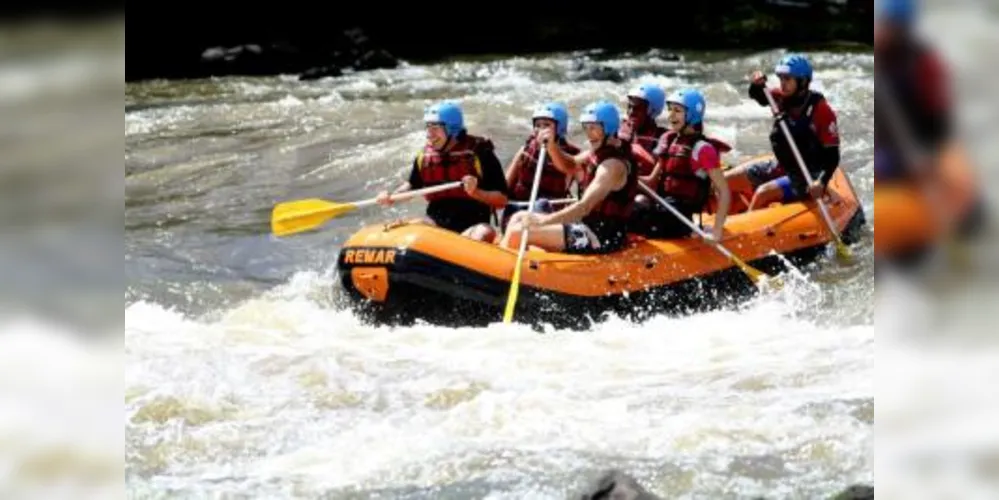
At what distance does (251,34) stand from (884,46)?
60.1 feet

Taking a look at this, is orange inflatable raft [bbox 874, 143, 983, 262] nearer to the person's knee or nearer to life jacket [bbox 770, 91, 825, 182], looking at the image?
the person's knee

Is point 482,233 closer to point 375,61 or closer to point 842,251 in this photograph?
point 842,251

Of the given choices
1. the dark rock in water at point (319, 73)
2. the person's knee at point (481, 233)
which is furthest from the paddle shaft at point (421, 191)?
the dark rock in water at point (319, 73)

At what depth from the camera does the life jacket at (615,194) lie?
625 centimetres

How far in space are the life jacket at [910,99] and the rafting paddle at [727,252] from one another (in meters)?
5.43

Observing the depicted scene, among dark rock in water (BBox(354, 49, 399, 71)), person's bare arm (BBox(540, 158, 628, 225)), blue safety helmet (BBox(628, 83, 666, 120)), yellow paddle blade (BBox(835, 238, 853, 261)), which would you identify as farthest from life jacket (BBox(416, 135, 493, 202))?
dark rock in water (BBox(354, 49, 399, 71))

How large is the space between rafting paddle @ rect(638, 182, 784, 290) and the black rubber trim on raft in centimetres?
43

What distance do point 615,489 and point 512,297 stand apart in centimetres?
269

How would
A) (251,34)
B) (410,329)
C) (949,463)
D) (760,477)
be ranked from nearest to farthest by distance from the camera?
(949,463), (760,477), (410,329), (251,34)

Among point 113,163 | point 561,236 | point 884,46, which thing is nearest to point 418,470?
point 561,236

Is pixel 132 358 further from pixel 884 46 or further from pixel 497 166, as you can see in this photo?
pixel 884 46

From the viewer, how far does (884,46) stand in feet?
3.66

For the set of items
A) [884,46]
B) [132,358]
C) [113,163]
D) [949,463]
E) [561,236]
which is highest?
[884,46]

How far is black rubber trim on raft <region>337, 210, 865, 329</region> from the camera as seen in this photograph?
19.5 feet
